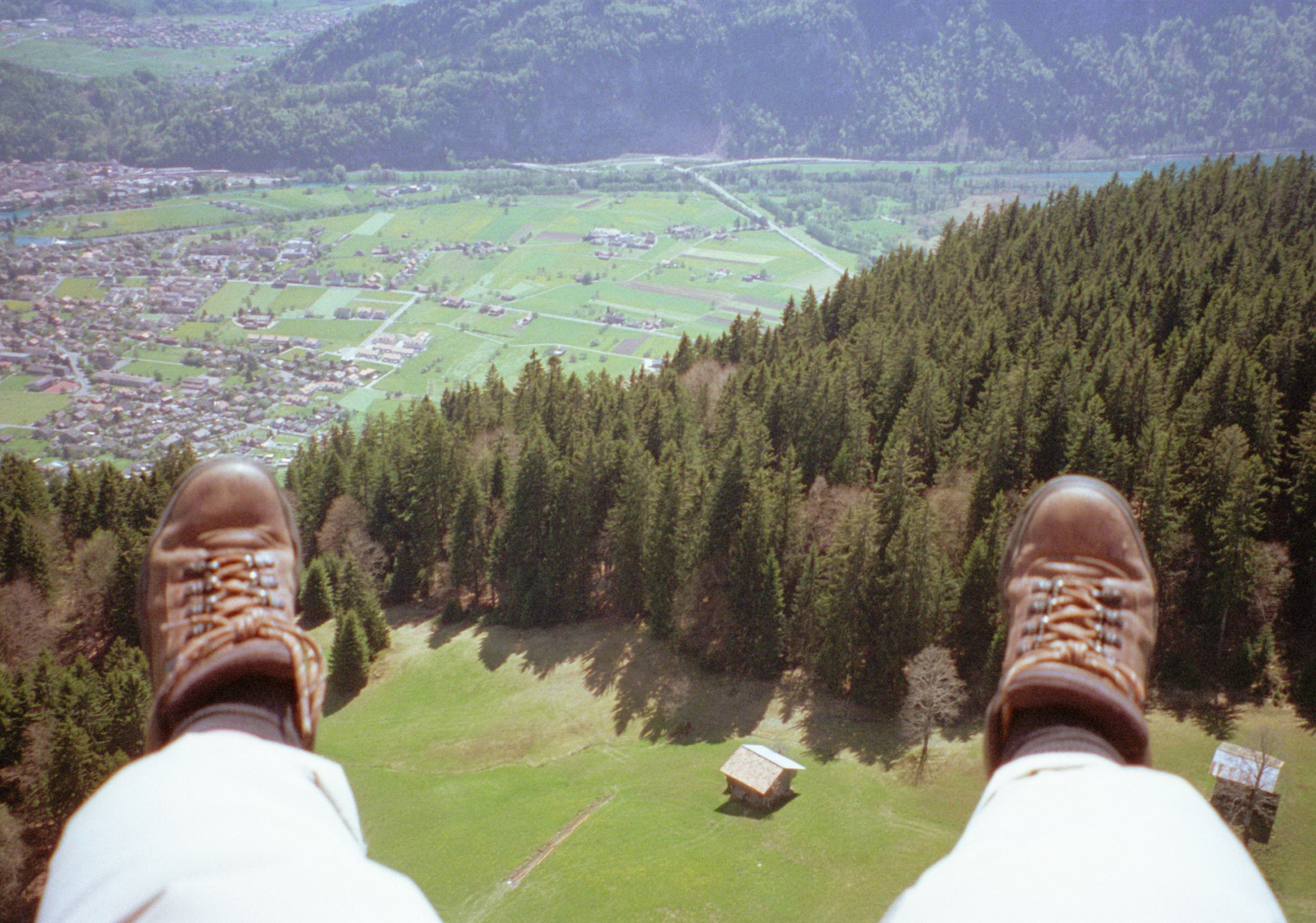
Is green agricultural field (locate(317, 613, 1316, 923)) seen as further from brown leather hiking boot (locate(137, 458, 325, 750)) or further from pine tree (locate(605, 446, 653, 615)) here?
brown leather hiking boot (locate(137, 458, 325, 750))

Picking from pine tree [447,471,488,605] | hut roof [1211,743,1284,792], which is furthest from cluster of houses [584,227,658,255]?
hut roof [1211,743,1284,792]

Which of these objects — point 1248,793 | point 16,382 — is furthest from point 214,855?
point 16,382

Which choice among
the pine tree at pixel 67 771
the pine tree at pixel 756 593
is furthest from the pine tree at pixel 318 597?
the pine tree at pixel 756 593

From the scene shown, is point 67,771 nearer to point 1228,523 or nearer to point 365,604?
point 365,604

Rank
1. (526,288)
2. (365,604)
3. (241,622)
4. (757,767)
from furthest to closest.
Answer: (526,288) < (365,604) < (757,767) < (241,622)

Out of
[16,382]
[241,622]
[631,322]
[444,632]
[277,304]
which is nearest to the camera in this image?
[241,622]

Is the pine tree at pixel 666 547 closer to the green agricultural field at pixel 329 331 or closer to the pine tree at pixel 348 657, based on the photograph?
the pine tree at pixel 348 657
